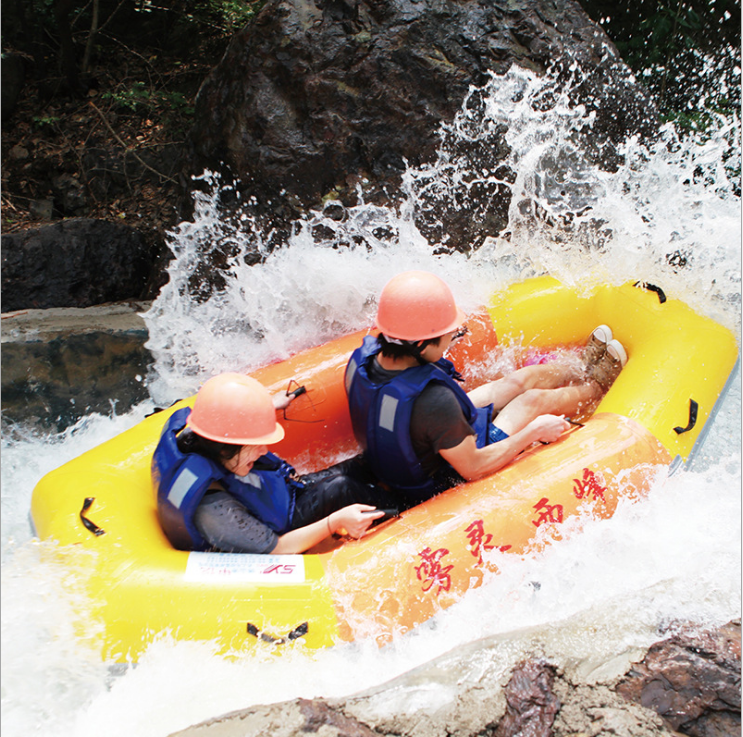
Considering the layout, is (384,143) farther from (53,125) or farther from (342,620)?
(53,125)

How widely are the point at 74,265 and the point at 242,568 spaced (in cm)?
361

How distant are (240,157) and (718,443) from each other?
11.3 ft

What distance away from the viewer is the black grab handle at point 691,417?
266 centimetres

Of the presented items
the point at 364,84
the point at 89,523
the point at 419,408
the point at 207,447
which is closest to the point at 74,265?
the point at 364,84

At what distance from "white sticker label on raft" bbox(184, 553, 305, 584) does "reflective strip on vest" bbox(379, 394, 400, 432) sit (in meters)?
0.54

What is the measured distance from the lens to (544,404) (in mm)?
2873

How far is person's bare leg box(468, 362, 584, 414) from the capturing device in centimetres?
292

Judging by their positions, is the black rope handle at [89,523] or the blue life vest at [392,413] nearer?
the black rope handle at [89,523]

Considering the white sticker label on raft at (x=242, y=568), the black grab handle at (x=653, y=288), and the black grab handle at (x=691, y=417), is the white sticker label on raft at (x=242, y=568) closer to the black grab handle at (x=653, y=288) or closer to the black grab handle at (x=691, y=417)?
the black grab handle at (x=691, y=417)

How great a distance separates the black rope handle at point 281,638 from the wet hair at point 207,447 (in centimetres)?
51

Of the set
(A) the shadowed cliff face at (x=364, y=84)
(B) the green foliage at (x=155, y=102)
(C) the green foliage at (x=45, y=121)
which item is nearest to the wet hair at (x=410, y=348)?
(A) the shadowed cliff face at (x=364, y=84)

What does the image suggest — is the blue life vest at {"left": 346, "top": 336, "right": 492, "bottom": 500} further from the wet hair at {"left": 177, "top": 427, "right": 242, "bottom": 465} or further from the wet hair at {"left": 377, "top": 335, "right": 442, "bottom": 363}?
the wet hair at {"left": 177, "top": 427, "right": 242, "bottom": 465}

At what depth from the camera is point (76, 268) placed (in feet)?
15.7

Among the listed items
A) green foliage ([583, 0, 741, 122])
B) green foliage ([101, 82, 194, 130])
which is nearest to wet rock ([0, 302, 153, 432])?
green foliage ([101, 82, 194, 130])
